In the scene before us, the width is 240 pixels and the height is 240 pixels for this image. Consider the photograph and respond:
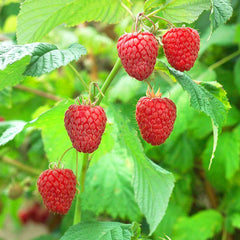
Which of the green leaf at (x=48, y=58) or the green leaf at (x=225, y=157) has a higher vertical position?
the green leaf at (x=48, y=58)

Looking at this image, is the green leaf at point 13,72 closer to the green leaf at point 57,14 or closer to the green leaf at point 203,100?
the green leaf at point 57,14

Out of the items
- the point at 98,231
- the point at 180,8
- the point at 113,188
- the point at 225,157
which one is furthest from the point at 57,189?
the point at 225,157

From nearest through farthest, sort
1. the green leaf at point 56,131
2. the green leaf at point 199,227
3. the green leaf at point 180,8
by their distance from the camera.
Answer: the green leaf at point 180,8 < the green leaf at point 56,131 < the green leaf at point 199,227

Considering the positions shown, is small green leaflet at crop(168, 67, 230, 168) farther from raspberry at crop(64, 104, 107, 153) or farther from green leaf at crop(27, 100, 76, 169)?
green leaf at crop(27, 100, 76, 169)

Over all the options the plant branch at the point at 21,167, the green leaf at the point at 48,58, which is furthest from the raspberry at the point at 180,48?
the plant branch at the point at 21,167

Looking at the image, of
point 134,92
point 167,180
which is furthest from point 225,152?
point 167,180

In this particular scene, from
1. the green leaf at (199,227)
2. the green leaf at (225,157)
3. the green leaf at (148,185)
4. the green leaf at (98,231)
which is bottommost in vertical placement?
the green leaf at (199,227)

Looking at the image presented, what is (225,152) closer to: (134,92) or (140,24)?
(134,92)
